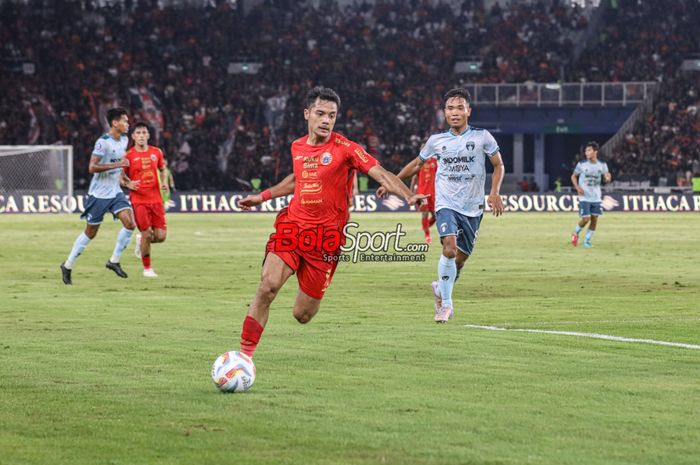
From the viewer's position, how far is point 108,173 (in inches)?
850

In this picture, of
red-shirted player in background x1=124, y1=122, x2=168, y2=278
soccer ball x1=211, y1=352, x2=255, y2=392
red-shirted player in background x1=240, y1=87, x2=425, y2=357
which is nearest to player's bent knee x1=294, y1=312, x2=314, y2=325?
red-shirted player in background x1=240, y1=87, x2=425, y2=357

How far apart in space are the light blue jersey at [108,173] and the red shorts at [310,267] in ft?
36.7

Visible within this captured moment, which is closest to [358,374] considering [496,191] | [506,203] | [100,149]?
[496,191]

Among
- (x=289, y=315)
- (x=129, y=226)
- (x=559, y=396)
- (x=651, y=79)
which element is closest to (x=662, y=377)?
(x=559, y=396)

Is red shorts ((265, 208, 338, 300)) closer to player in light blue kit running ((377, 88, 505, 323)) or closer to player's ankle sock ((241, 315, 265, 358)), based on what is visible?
player's ankle sock ((241, 315, 265, 358))

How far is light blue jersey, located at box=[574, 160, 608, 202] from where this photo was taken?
107 feet

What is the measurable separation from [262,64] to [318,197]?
187 feet

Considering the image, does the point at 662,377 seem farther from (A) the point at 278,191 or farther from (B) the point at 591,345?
(A) the point at 278,191

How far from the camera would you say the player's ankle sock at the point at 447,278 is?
15.0m

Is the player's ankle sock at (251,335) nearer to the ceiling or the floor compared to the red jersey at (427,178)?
nearer to the ceiling

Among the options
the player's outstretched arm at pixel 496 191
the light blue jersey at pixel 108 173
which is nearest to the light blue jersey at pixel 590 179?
the light blue jersey at pixel 108 173

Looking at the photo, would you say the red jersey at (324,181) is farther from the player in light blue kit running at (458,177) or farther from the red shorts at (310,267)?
the player in light blue kit running at (458,177)

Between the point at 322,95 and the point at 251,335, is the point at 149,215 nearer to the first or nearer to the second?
the point at 322,95

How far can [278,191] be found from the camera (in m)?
11.3
